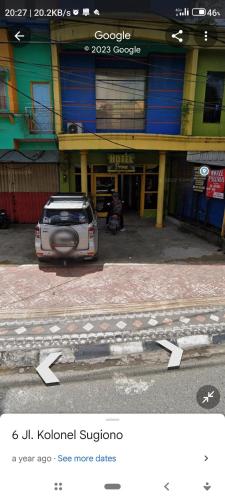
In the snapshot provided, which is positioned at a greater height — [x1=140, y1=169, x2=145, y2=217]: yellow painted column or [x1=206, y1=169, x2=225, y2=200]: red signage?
[x1=206, y1=169, x2=225, y2=200]: red signage

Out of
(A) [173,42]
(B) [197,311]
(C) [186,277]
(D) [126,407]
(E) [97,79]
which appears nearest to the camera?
(D) [126,407]

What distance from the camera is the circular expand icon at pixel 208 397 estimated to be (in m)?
4.34

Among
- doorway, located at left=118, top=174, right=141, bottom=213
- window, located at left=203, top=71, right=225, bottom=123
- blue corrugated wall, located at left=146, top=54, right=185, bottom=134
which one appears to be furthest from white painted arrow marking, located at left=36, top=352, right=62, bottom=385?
window, located at left=203, top=71, right=225, bottom=123

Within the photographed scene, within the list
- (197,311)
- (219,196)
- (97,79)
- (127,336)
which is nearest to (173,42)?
(97,79)

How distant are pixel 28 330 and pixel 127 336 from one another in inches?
76.7

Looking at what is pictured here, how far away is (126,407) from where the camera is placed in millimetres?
4258

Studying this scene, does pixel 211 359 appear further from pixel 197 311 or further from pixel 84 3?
pixel 84 3

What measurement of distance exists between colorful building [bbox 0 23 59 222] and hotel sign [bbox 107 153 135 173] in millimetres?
2482

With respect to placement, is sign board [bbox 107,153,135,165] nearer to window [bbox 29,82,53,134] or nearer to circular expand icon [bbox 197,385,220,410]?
window [bbox 29,82,53,134]

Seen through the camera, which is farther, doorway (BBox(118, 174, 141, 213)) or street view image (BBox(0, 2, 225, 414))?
doorway (BBox(118, 174, 141, 213))

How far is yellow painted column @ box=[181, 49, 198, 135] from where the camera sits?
12.2 m

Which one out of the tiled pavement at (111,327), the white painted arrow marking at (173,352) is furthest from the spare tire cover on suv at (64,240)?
the white painted arrow marking at (173,352)

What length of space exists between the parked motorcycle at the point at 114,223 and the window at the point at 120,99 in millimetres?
4127

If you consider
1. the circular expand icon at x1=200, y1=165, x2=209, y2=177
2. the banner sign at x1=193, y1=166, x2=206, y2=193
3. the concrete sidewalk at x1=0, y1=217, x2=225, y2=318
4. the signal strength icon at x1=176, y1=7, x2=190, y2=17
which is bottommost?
the concrete sidewalk at x1=0, y1=217, x2=225, y2=318
